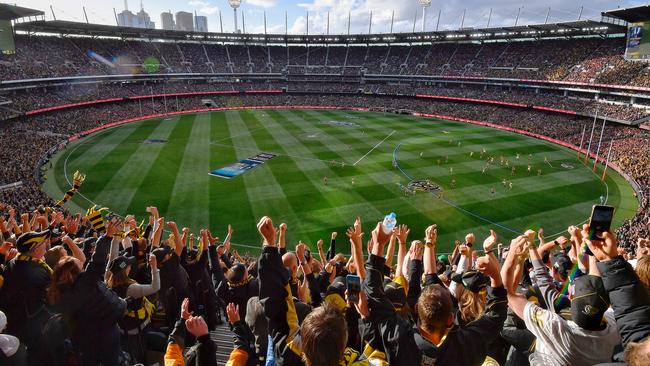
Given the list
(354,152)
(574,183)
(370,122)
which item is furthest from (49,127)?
(574,183)

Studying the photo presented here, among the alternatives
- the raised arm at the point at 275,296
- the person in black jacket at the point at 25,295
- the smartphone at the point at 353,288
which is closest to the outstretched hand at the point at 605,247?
the smartphone at the point at 353,288

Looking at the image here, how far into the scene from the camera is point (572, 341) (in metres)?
3.48

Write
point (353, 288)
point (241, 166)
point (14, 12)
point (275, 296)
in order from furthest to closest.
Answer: point (14, 12) → point (241, 166) → point (275, 296) → point (353, 288)

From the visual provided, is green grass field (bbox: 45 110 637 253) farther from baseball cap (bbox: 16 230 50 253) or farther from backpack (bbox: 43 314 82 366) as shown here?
backpack (bbox: 43 314 82 366)

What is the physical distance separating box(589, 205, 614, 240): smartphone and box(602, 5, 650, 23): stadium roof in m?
60.0

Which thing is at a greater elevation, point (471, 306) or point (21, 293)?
point (471, 306)

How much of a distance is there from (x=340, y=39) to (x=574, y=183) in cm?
7608

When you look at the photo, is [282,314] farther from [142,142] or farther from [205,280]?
[142,142]

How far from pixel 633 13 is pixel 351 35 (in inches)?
2293

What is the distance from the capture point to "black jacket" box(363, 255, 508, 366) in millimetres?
3625

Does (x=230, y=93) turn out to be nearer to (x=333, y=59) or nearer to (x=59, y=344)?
(x=333, y=59)

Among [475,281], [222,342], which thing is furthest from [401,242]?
[222,342]

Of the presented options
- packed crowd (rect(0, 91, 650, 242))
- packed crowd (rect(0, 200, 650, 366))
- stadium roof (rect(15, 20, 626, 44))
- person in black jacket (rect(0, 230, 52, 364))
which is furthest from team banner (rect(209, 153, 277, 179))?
stadium roof (rect(15, 20, 626, 44))

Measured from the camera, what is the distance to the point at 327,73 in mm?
94250
